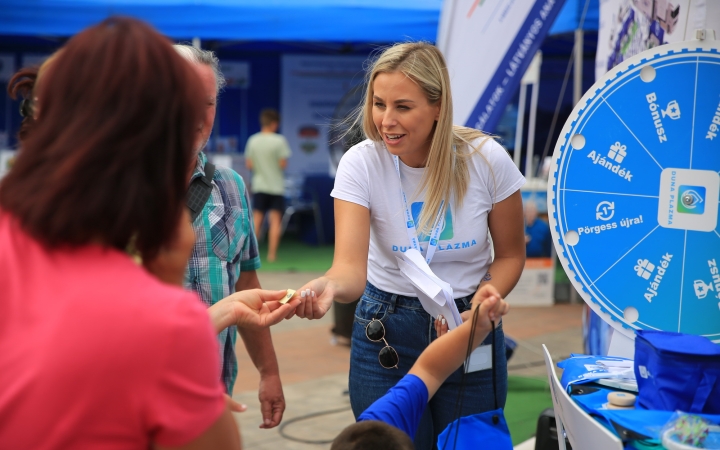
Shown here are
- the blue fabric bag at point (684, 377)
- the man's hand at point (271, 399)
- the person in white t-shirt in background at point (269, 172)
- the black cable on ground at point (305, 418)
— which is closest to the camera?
the blue fabric bag at point (684, 377)

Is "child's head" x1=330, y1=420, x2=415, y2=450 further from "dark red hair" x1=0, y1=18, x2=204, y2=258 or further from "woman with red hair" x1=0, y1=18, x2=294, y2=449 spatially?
"dark red hair" x1=0, y1=18, x2=204, y2=258

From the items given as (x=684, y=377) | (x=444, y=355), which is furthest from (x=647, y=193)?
(x=444, y=355)

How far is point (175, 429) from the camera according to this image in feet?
3.47

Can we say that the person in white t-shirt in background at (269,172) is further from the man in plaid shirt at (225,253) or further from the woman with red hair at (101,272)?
the woman with red hair at (101,272)

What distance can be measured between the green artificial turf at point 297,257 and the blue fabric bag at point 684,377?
8123 millimetres

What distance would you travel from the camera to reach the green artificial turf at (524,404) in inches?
173

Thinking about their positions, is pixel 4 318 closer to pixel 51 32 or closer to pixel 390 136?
pixel 390 136

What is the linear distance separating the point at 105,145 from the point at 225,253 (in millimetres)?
1275

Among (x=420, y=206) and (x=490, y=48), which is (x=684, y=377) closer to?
(x=420, y=206)

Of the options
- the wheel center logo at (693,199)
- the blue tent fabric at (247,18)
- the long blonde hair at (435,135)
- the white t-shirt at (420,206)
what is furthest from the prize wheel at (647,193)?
the blue tent fabric at (247,18)

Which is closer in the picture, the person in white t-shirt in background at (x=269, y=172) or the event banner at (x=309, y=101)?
the person in white t-shirt in background at (x=269, y=172)

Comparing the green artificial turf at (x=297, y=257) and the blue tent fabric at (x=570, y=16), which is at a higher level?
the blue tent fabric at (x=570, y=16)

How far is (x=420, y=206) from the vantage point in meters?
2.31

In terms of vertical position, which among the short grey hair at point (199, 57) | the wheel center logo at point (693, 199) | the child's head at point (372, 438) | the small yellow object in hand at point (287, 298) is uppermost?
the short grey hair at point (199, 57)
